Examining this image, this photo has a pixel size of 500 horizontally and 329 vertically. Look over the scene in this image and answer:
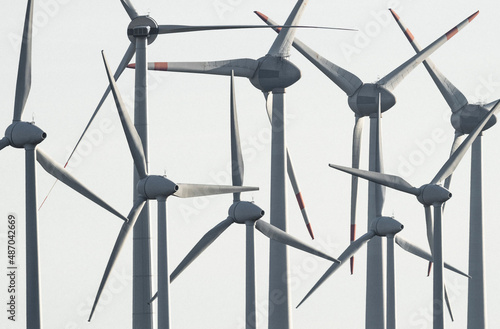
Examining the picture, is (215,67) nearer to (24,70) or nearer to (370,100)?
(370,100)

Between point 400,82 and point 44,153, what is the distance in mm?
38985

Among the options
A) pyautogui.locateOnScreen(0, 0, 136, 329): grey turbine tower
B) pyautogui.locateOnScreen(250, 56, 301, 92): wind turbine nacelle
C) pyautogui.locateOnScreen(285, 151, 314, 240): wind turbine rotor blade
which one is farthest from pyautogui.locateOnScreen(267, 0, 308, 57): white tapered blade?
pyautogui.locateOnScreen(0, 0, 136, 329): grey turbine tower

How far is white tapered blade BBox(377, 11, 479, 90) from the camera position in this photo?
111m

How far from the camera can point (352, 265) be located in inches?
4471

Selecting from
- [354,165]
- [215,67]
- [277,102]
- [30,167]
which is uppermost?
[215,67]

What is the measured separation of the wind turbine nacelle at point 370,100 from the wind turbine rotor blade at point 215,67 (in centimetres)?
794

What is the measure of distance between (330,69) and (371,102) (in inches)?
128

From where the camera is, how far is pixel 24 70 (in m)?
81.7

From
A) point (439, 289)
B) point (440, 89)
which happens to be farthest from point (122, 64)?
point (440, 89)

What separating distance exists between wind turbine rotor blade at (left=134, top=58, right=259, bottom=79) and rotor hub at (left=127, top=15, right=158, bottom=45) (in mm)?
2414

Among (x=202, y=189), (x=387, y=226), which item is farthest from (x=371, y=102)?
(x=202, y=189)

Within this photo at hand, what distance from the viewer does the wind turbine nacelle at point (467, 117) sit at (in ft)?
405

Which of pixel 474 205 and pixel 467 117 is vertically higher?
pixel 467 117

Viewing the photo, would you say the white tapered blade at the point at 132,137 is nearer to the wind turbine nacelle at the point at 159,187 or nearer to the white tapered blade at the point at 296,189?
the wind turbine nacelle at the point at 159,187
